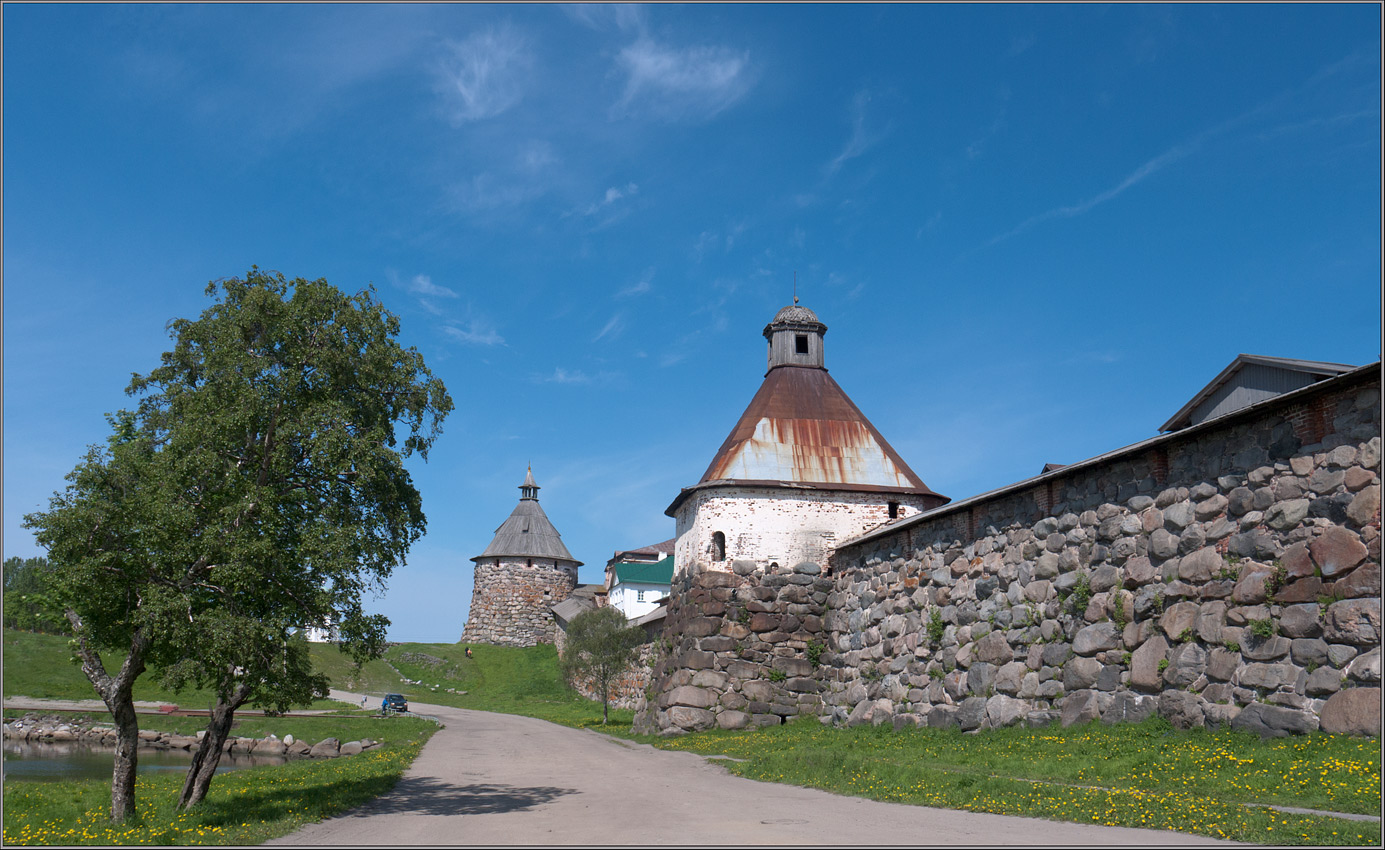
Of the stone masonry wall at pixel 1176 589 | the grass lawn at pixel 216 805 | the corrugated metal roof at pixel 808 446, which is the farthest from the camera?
the corrugated metal roof at pixel 808 446

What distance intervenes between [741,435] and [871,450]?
3.72 meters

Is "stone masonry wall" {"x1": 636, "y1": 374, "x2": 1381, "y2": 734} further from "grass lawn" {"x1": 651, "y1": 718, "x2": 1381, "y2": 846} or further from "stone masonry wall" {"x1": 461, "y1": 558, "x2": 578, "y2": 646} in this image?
"stone masonry wall" {"x1": 461, "y1": 558, "x2": 578, "y2": 646}

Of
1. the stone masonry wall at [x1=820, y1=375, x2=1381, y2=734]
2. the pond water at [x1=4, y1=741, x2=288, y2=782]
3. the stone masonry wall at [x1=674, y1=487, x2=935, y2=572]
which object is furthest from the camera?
the stone masonry wall at [x1=674, y1=487, x2=935, y2=572]

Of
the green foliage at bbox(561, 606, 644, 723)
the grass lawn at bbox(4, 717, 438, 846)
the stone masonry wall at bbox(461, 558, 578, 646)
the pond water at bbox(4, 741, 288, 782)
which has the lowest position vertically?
the pond water at bbox(4, 741, 288, 782)

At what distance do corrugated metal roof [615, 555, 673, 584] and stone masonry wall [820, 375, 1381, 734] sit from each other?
40160 millimetres

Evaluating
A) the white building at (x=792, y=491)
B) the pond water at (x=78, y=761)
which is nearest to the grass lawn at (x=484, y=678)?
the pond water at (x=78, y=761)

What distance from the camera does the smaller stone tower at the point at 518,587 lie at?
212 feet

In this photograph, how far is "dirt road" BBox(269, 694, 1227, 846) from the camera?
8.66 m

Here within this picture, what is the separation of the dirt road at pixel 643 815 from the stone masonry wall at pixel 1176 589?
4.32 meters

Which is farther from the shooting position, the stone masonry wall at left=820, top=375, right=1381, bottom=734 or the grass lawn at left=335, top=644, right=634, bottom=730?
the grass lawn at left=335, top=644, right=634, bottom=730

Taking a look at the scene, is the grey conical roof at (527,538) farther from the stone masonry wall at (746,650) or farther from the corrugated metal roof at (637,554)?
the stone masonry wall at (746,650)

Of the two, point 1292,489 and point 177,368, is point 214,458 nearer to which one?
point 177,368

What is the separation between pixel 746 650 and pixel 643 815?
44.3 feet

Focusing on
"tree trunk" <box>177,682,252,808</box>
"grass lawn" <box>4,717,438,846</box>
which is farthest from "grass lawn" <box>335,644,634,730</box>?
"tree trunk" <box>177,682,252,808</box>
